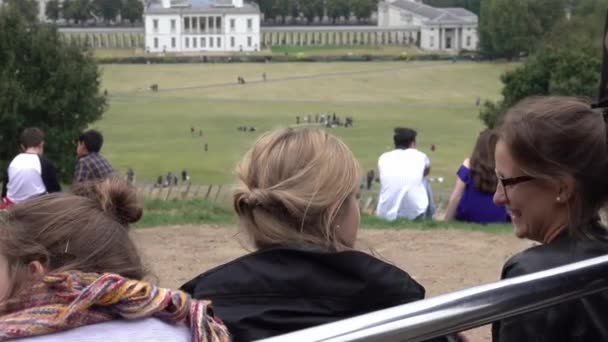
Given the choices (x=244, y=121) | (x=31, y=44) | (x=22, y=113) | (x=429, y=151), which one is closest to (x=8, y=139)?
(x=22, y=113)

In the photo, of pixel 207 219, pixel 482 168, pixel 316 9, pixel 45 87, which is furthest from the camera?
pixel 316 9

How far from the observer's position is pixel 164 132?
49.4 meters

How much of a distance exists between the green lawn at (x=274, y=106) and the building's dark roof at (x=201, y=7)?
18355mm

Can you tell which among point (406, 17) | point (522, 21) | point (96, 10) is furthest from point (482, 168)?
point (96, 10)

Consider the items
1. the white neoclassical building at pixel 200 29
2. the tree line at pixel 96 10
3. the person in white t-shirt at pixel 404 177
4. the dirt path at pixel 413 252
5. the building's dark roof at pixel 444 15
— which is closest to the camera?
the dirt path at pixel 413 252

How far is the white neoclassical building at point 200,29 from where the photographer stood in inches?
4045

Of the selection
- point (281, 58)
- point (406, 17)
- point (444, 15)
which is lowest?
point (281, 58)

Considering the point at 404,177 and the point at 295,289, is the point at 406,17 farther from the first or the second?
the point at 295,289

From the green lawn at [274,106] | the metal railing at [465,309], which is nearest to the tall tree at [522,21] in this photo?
the green lawn at [274,106]

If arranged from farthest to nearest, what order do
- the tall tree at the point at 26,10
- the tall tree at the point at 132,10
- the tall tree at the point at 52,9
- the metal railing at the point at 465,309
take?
the tall tree at the point at 132,10 < the tall tree at the point at 52,9 < the tall tree at the point at 26,10 < the metal railing at the point at 465,309

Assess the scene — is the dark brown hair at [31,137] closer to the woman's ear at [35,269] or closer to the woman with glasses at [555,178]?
the woman with glasses at [555,178]

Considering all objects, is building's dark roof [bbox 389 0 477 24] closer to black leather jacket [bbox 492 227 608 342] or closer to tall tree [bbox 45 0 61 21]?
tall tree [bbox 45 0 61 21]

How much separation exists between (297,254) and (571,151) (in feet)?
2.13

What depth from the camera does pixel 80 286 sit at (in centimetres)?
200
